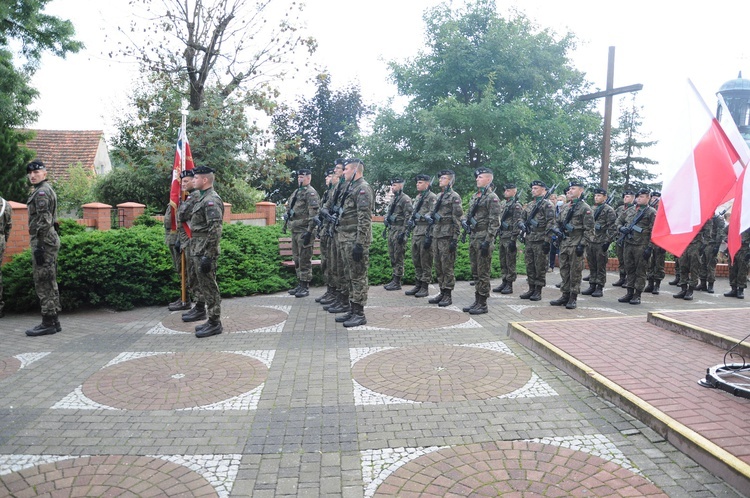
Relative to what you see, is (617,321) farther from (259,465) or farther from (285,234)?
(285,234)

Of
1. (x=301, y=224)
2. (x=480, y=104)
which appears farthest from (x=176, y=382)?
(x=480, y=104)

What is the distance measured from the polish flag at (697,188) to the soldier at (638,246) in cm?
623

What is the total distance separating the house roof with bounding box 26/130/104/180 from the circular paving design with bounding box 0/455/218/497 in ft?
82.6

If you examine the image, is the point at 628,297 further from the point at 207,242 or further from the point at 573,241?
the point at 207,242

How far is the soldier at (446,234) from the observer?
8.85 meters

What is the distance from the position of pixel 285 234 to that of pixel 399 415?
24.5ft

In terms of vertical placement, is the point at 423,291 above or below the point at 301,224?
below

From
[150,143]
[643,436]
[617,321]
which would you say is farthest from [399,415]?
[150,143]

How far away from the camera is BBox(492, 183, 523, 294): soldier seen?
10523mm

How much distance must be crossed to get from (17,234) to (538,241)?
29.2 ft

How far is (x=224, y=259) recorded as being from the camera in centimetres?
965

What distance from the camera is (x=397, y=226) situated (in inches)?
426

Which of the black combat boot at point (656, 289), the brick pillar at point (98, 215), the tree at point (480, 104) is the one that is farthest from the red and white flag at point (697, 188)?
the tree at point (480, 104)

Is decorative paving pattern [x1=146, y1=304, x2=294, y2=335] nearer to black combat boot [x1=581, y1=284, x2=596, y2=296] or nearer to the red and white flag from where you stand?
the red and white flag
